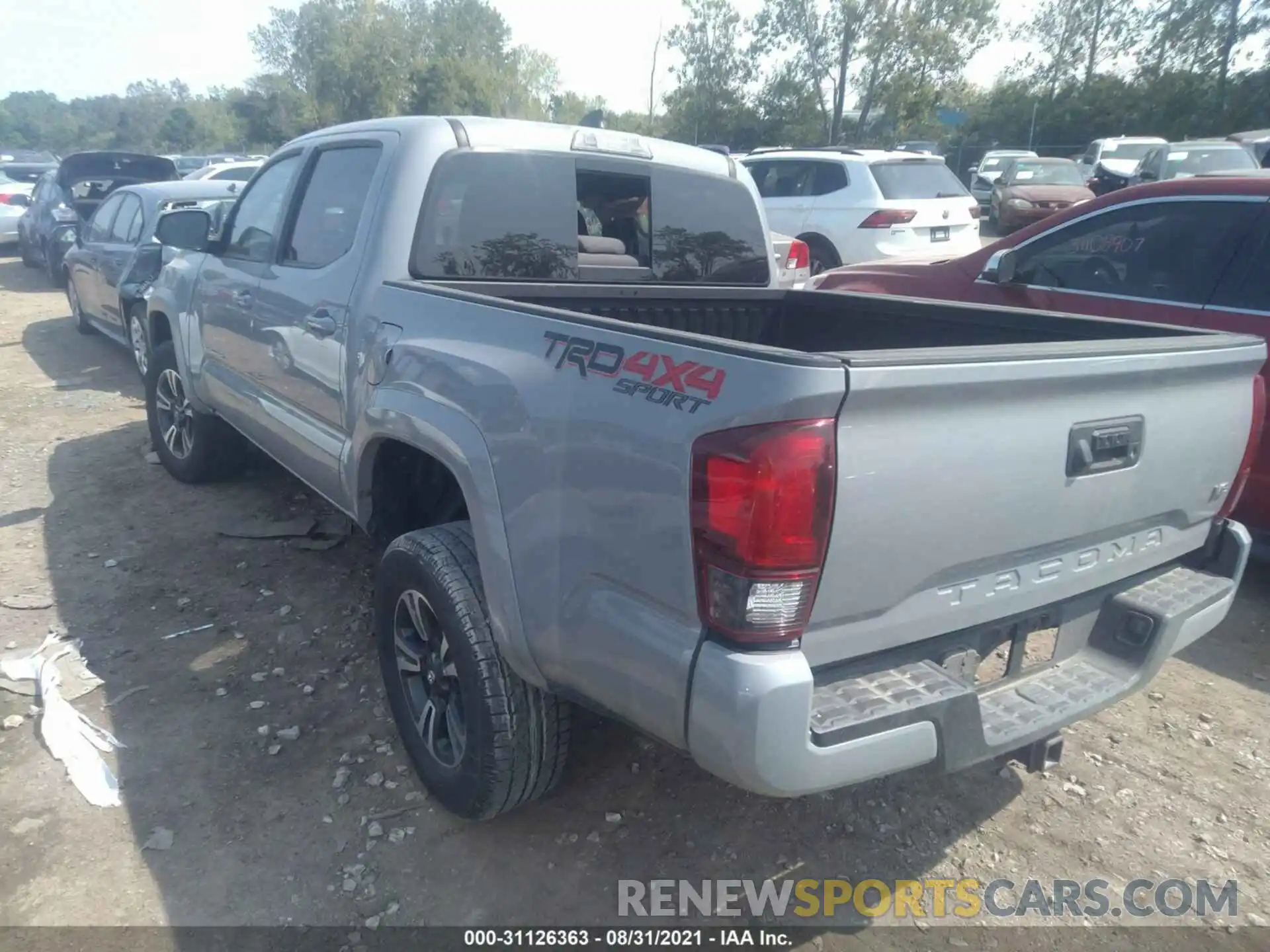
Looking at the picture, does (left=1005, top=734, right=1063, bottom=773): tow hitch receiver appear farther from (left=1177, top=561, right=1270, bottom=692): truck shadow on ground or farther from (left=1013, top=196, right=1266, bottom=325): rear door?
(left=1013, top=196, right=1266, bottom=325): rear door

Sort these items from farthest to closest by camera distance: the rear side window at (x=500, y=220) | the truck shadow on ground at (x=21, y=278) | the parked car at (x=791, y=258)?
1. the truck shadow on ground at (x=21, y=278)
2. the parked car at (x=791, y=258)
3. the rear side window at (x=500, y=220)

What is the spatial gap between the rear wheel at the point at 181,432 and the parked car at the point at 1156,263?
414cm

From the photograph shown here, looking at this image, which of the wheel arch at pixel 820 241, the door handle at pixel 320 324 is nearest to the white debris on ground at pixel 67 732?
the door handle at pixel 320 324

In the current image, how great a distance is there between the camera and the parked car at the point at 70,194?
1341 cm

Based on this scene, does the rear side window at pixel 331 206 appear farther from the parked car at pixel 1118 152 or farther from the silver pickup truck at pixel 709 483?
the parked car at pixel 1118 152

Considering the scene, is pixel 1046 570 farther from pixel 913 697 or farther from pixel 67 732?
pixel 67 732

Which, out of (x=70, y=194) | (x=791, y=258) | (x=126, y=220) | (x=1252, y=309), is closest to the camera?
(x=1252, y=309)

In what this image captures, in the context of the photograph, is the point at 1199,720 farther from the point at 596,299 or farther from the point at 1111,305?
the point at 596,299

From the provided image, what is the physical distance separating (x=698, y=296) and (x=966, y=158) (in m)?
38.2

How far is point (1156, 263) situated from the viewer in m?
4.49

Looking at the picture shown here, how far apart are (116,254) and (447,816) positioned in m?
7.44

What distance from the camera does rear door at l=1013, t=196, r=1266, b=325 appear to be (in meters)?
4.25

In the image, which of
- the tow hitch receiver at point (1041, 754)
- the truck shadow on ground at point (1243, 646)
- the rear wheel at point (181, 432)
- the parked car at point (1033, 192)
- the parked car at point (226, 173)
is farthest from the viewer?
the parked car at point (1033, 192)

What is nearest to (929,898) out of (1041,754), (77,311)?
(1041,754)
